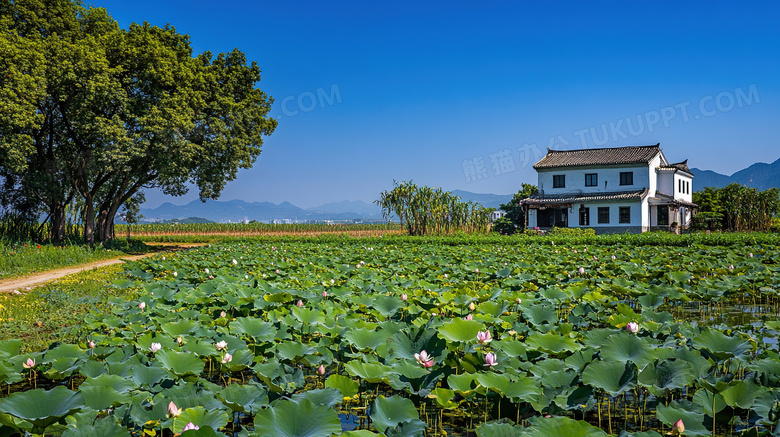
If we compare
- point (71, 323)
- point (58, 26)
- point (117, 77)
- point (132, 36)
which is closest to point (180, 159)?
point (117, 77)

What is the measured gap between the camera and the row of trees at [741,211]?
3091 centimetres

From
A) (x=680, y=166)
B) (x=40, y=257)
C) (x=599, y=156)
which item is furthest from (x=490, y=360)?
(x=680, y=166)

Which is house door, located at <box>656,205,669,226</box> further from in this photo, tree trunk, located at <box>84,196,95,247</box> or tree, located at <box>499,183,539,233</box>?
tree trunk, located at <box>84,196,95,247</box>

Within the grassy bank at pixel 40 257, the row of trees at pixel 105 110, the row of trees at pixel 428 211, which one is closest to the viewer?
the grassy bank at pixel 40 257

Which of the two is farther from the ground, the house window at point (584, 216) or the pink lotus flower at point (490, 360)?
the house window at point (584, 216)

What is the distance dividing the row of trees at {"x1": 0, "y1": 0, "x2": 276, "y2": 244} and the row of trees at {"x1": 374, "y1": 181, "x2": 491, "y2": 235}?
10152 mm

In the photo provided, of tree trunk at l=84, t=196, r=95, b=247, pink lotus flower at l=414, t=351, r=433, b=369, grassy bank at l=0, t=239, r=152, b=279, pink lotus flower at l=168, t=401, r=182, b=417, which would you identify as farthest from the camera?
tree trunk at l=84, t=196, r=95, b=247

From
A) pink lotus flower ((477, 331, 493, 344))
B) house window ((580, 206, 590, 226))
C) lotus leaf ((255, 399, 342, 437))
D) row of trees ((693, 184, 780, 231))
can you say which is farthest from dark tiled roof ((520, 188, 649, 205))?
lotus leaf ((255, 399, 342, 437))

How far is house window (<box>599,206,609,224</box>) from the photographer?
32219 mm

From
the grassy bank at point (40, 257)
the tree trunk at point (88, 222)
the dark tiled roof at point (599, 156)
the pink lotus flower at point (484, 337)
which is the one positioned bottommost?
the grassy bank at point (40, 257)

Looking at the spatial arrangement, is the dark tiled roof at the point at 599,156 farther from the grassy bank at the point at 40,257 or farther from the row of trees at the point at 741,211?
the grassy bank at the point at 40,257

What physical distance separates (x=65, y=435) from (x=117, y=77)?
20523mm

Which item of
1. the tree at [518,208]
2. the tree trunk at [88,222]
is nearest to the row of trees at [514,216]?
the tree at [518,208]

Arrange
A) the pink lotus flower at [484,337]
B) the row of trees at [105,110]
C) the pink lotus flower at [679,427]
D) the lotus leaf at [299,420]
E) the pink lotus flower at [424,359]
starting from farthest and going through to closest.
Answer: the row of trees at [105,110]
the pink lotus flower at [484,337]
the pink lotus flower at [424,359]
the pink lotus flower at [679,427]
the lotus leaf at [299,420]
